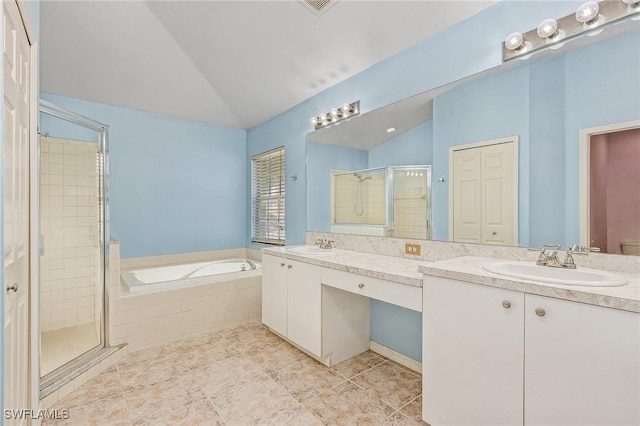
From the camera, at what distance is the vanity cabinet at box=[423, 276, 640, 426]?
3.17 feet

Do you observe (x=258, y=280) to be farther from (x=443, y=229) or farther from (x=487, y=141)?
(x=487, y=141)

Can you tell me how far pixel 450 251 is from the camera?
6.35 ft

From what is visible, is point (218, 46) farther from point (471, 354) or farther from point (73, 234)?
point (471, 354)

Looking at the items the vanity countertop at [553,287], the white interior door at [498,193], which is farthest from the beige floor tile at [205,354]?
the white interior door at [498,193]

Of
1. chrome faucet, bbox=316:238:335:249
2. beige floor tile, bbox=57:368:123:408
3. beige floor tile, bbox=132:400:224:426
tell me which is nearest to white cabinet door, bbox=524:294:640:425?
beige floor tile, bbox=132:400:224:426

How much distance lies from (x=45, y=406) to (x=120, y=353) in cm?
60

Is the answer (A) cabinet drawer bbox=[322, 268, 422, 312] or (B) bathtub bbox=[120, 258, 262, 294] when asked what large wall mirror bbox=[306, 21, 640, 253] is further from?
(B) bathtub bbox=[120, 258, 262, 294]

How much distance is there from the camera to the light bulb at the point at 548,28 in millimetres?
1486

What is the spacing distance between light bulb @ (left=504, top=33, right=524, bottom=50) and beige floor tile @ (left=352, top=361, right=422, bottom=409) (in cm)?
208

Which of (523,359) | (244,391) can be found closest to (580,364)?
(523,359)

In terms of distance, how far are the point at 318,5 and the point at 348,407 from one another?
2620 mm

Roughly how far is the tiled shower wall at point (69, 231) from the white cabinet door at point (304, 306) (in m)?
1.57

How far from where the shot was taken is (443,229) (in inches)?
77.7

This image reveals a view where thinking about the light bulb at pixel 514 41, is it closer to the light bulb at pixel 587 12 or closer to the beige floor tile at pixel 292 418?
the light bulb at pixel 587 12
